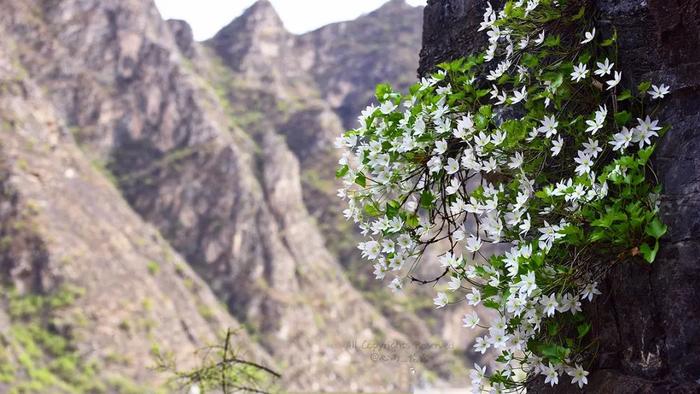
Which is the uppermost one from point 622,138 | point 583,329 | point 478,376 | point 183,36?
point 183,36

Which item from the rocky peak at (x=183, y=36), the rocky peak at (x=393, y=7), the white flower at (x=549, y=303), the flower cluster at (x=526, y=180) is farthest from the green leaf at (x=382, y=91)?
the rocky peak at (x=393, y=7)

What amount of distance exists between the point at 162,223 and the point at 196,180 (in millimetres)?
6170

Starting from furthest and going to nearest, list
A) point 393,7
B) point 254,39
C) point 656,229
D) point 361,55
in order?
point 393,7 < point 361,55 < point 254,39 < point 656,229

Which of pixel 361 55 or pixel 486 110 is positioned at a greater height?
pixel 361 55

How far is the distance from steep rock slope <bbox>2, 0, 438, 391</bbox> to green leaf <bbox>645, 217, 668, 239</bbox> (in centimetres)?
6665

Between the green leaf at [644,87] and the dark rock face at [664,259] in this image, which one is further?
the green leaf at [644,87]

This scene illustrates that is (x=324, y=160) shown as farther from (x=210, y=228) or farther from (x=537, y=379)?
(x=537, y=379)

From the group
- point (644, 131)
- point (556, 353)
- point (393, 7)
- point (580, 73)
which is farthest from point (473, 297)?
point (393, 7)

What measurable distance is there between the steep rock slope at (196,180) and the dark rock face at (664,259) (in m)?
66.3

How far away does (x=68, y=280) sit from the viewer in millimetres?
48438

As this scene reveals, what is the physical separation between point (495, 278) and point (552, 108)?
2.47 feet

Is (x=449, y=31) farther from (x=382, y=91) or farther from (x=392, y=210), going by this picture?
(x=392, y=210)

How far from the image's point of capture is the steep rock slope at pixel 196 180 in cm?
7069

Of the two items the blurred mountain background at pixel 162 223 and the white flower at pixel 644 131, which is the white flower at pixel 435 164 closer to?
the white flower at pixel 644 131
